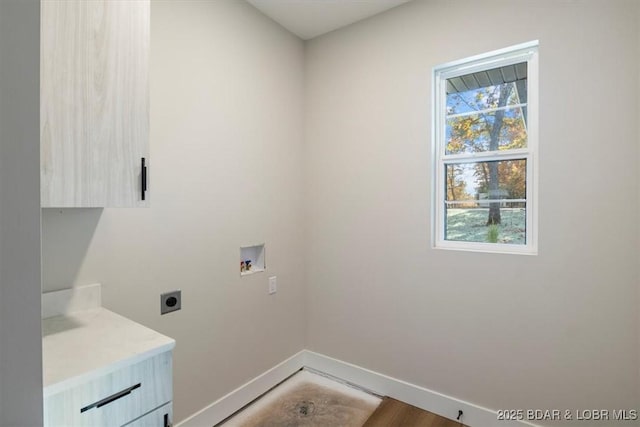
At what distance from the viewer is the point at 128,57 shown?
4.00 feet

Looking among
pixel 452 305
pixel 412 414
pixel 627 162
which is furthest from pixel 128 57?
pixel 412 414

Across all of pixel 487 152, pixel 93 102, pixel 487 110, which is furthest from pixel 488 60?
pixel 93 102

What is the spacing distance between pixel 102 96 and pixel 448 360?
229 cm

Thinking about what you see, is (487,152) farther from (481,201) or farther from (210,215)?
(210,215)

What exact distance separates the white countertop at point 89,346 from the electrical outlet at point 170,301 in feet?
1.14

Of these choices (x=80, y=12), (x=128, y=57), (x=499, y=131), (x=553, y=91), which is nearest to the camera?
(x=80, y=12)

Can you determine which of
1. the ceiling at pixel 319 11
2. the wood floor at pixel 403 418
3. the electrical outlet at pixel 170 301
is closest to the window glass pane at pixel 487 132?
the ceiling at pixel 319 11

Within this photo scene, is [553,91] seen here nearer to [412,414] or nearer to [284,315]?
[412,414]

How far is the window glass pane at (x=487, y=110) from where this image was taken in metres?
1.91

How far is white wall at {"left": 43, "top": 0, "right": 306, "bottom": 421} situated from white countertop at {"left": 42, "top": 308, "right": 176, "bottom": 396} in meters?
0.21

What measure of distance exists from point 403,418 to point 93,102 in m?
2.32

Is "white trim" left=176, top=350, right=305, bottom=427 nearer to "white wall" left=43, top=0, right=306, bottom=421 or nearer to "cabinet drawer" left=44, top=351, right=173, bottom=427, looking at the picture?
"white wall" left=43, top=0, right=306, bottom=421

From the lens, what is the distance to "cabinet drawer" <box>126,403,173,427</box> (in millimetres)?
1055

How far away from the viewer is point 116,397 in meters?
0.99
